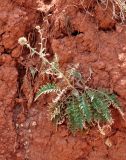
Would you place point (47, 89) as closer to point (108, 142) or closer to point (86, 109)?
point (86, 109)

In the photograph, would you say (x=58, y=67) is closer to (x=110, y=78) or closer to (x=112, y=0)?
(x=110, y=78)

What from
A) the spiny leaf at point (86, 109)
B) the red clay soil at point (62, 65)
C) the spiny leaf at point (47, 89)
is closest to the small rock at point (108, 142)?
the red clay soil at point (62, 65)

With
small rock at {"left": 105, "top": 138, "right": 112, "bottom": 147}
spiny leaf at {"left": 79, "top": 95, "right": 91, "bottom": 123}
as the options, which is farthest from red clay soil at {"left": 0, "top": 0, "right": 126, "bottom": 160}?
spiny leaf at {"left": 79, "top": 95, "right": 91, "bottom": 123}

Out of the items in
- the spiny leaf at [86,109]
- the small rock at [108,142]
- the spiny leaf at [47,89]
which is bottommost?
the small rock at [108,142]

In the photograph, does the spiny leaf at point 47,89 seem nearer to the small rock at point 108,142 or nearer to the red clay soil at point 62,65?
the red clay soil at point 62,65

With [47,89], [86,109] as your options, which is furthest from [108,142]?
[47,89]

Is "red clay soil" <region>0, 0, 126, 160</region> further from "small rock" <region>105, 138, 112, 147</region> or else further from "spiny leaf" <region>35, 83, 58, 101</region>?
"spiny leaf" <region>35, 83, 58, 101</region>

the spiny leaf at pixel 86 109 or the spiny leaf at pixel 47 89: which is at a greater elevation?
the spiny leaf at pixel 47 89

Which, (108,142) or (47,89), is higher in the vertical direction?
(47,89)

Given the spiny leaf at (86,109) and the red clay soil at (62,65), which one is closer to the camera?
the spiny leaf at (86,109)
